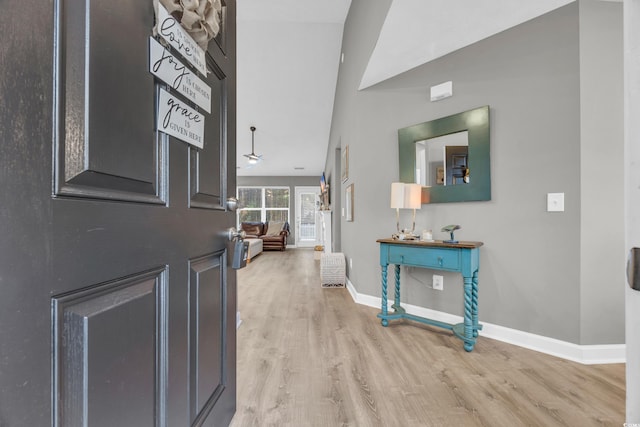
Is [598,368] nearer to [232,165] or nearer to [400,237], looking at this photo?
[400,237]

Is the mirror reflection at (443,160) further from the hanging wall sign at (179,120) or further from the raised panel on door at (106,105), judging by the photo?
the raised panel on door at (106,105)

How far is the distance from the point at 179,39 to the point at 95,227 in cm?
54

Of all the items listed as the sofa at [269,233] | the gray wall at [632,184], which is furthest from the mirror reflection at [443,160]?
the sofa at [269,233]

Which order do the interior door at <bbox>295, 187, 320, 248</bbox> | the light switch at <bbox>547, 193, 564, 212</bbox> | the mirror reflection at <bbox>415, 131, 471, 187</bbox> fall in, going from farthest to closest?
1. the interior door at <bbox>295, 187, 320, 248</bbox>
2. the mirror reflection at <bbox>415, 131, 471, 187</bbox>
3. the light switch at <bbox>547, 193, 564, 212</bbox>

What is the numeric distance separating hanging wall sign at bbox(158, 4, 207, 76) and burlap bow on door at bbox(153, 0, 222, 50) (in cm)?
2

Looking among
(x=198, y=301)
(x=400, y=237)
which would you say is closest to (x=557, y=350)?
(x=400, y=237)

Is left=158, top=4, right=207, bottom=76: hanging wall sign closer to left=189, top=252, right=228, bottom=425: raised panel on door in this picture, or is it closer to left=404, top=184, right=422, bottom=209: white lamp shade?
left=189, top=252, right=228, bottom=425: raised panel on door

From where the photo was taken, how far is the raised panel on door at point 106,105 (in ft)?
1.44

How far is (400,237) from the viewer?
237cm

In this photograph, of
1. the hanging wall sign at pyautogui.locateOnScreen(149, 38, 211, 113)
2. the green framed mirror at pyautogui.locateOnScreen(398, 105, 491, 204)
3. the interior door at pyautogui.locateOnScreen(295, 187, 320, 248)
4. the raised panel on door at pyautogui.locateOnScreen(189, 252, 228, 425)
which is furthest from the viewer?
the interior door at pyautogui.locateOnScreen(295, 187, 320, 248)

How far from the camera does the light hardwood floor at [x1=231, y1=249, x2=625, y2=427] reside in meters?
1.29

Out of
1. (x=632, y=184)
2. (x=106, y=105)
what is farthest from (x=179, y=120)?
(x=632, y=184)

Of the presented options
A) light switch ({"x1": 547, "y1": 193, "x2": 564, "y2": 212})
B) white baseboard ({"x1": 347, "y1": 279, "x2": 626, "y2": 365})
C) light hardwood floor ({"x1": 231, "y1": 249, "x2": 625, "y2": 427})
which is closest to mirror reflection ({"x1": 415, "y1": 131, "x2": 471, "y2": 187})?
light switch ({"x1": 547, "y1": 193, "x2": 564, "y2": 212})

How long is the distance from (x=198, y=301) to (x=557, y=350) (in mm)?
2325
